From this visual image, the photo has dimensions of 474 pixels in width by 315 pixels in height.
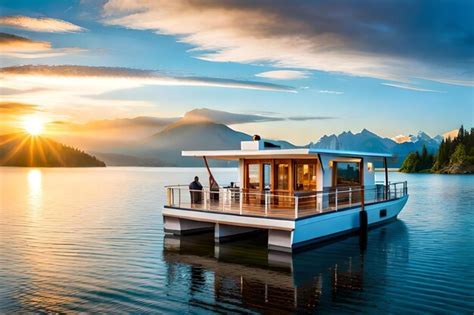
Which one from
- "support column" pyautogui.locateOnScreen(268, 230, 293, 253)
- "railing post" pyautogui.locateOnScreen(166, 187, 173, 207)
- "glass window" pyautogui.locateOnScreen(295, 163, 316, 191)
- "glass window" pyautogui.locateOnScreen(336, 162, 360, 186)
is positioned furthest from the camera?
"glass window" pyautogui.locateOnScreen(336, 162, 360, 186)

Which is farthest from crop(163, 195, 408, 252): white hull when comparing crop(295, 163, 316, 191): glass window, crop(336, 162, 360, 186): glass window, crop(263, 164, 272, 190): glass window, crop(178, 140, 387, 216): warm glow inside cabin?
crop(263, 164, 272, 190): glass window

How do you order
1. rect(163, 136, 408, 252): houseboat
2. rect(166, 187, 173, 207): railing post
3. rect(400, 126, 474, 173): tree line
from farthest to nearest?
rect(400, 126, 474, 173): tree line → rect(166, 187, 173, 207): railing post → rect(163, 136, 408, 252): houseboat

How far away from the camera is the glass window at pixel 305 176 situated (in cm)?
2270

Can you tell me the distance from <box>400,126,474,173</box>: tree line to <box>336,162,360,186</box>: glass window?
165m

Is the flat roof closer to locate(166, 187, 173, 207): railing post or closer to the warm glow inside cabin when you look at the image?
the warm glow inside cabin

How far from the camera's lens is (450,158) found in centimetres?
18362

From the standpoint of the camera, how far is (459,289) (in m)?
14.6

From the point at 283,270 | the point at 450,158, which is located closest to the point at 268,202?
the point at 283,270

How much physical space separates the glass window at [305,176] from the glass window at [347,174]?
2.30m

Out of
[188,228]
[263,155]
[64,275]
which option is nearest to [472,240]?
[263,155]

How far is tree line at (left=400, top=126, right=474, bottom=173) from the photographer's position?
570ft

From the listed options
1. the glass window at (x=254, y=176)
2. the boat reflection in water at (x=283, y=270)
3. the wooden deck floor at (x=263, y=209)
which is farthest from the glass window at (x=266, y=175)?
the boat reflection in water at (x=283, y=270)

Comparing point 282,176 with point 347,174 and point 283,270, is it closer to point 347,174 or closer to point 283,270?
point 347,174

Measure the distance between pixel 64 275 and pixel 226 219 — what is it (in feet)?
22.6
